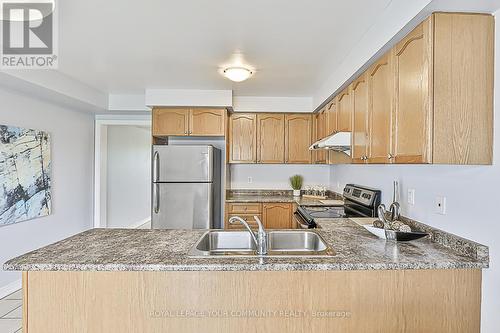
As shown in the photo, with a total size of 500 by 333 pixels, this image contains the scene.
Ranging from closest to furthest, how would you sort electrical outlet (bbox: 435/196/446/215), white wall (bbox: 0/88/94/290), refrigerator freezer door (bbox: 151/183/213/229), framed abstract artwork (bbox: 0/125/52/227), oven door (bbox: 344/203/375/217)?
electrical outlet (bbox: 435/196/446/215), oven door (bbox: 344/203/375/217), framed abstract artwork (bbox: 0/125/52/227), white wall (bbox: 0/88/94/290), refrigerator freezer door (bbox: 151/183/213/229)

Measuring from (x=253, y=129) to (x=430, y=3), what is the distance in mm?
2987

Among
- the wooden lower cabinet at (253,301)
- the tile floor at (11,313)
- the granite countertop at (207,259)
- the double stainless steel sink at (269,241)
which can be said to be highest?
the granite countertop at (207,259)

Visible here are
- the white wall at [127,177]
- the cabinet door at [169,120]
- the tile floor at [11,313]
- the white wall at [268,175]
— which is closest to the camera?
the tile floor at [11,313]

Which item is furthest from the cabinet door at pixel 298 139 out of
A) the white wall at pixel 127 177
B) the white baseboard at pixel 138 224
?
the white baseboard at pixel 138 224

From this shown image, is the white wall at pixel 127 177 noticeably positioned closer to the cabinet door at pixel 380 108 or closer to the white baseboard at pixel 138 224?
the white baseboard at pixel 138 224

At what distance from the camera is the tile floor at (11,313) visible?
8.06 ft

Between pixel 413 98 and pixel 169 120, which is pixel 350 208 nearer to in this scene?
pixel 413 98

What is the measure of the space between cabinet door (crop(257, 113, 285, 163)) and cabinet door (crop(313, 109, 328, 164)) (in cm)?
46

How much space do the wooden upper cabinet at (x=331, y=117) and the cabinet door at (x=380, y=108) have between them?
38.3 inches

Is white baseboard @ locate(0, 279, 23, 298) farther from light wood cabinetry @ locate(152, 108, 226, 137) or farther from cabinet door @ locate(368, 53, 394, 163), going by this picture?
cabinet door @ locate(368, 53, 394, 163)

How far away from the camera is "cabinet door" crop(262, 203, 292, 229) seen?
3881 millimetres

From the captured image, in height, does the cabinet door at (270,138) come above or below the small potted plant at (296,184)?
above

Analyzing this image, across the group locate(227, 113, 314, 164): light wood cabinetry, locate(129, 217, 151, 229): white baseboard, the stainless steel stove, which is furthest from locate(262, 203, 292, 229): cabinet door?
locate(129, 217, 151, 229): white baseboard

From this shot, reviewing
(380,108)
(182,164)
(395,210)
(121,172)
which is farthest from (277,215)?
(121,172)
